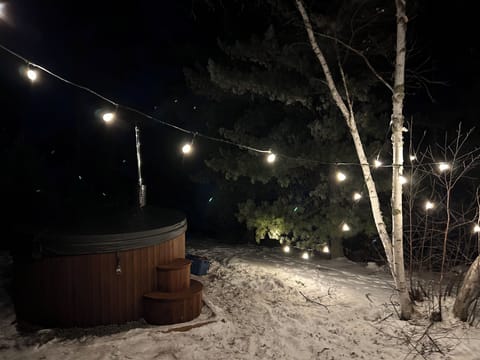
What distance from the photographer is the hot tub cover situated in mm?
4309

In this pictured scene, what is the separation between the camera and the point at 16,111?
1269 centimetres

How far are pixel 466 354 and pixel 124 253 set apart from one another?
4.04m

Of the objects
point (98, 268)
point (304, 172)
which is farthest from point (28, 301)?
point (304, 172)

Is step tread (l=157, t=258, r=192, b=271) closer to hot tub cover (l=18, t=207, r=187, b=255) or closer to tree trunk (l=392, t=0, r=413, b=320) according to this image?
hot tub cover (l=18, t=207, r=187, b=255)

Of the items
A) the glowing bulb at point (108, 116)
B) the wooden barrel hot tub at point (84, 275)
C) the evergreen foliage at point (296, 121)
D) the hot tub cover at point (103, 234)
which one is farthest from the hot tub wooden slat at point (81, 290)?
the evergreen foliage at point (296, 121)

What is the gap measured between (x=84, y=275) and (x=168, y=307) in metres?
1.08

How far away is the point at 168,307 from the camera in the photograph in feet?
14.7

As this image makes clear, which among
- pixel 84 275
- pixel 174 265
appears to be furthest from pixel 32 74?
pixel 174 265

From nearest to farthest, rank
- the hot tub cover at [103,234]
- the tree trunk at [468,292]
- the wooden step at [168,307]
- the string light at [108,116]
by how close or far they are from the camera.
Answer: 1. the hot tub cover at [103,234]
2. the wooden step at [168,307]
3. the tree trunk at [468,292]
4. the string light at [108,116]

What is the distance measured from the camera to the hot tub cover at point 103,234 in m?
4.31

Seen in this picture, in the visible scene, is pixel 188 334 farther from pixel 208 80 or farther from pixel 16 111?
pixel 16 111

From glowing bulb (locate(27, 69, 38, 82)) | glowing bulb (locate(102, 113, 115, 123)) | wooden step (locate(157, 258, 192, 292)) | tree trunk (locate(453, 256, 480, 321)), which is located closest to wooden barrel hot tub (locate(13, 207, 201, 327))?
wooden step (locate(157, 258, 192, 292))

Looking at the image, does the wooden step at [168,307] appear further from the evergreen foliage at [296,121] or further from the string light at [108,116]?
the evergreen foliage at [296,121]

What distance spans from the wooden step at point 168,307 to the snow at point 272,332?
0.13 m
